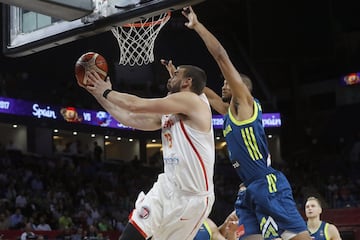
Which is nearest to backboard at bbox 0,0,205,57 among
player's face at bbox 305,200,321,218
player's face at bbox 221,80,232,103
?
player's face at bbox 221,80,232,103

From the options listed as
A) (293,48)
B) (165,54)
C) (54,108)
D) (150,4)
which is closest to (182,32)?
(165,54)

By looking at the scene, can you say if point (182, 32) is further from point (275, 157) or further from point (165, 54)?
point (275, 157)

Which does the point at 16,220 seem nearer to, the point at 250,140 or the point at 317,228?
the point at 317,228

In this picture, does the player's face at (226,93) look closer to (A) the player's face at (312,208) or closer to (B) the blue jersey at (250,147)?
(B) the blue jersey at (250,147)

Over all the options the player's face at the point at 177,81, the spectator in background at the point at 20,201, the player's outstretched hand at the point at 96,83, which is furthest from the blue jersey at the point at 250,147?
the spectator in background at the point at 20,201

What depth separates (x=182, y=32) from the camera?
28828 mm

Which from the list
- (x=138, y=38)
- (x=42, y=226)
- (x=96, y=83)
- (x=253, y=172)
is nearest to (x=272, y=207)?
(x=253, y=172)

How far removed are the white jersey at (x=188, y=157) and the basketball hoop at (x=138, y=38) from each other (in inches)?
73.5

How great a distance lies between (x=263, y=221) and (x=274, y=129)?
886 inches

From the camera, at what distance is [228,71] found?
560cm

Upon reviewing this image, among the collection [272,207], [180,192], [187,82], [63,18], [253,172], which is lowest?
[272,207]

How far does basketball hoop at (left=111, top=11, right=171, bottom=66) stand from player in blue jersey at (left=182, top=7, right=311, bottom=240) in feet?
3.22

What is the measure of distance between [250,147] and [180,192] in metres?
1.13

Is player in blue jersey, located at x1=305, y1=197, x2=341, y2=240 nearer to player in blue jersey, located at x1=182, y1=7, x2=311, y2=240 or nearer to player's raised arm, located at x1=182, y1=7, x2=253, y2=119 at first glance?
player in blue jersey, located at x1=182, y1=7, x2=311, y2=240
